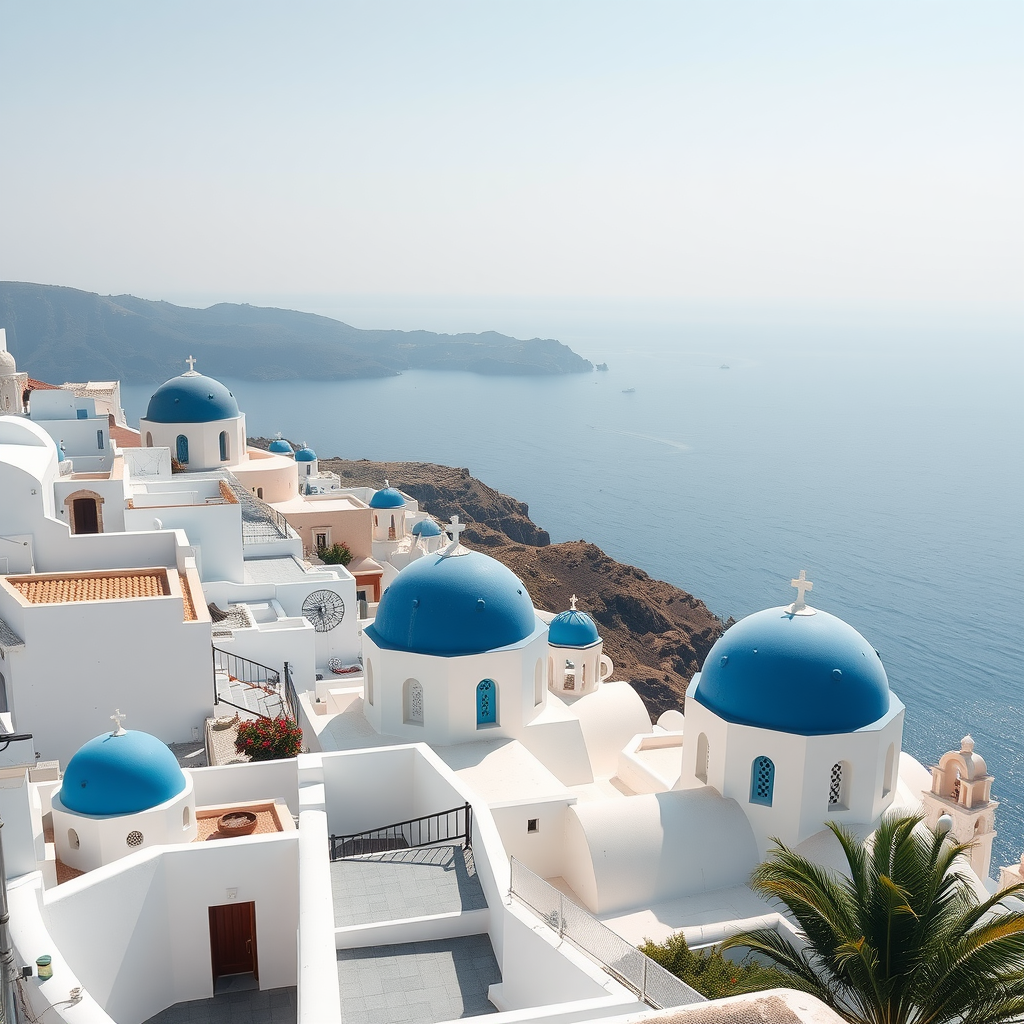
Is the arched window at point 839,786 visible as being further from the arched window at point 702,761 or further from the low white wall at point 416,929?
the low white wall at point 416,929

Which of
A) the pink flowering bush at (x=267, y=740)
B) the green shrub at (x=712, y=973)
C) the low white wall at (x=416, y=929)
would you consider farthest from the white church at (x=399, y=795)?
the green shrub at (x=712, y=973)

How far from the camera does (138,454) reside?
30203 millimetres

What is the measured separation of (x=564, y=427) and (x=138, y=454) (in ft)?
457

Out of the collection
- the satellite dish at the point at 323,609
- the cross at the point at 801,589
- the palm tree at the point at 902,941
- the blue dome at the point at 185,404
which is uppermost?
the blue dome at the point at 185,404

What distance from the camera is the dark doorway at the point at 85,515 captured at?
24.0 meters

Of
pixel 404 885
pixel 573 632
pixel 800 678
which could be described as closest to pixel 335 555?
pixel 573 632

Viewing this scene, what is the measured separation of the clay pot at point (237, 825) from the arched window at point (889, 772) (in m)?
9.68

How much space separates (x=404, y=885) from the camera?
11758 millimetres

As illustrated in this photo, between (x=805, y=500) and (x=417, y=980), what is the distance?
111 meters

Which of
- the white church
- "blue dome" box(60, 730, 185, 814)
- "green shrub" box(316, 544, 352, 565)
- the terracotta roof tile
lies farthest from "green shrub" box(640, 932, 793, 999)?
"green shrub" box(316, 544, 352, 565)

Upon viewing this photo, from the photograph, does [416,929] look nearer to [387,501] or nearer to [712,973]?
[712,973]

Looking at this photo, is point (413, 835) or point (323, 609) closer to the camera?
point (413, 835)

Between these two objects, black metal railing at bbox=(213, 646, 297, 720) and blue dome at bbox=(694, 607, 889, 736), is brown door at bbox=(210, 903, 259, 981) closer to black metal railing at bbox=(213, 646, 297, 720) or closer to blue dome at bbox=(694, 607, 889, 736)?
black metal railing at bbox=(213, 646, 297, 720)

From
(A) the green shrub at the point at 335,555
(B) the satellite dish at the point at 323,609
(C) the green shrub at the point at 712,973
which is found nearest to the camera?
(C) the green shrub at the point at 712,973
